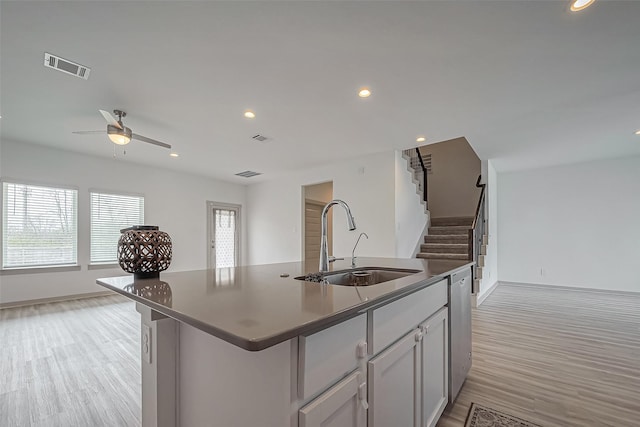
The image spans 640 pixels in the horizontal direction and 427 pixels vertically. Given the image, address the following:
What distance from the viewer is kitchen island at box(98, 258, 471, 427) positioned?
714 millimetres

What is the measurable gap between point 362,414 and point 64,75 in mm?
3578

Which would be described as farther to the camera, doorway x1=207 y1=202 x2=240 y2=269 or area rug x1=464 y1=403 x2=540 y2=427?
doorway x1=207 y1=202 x2=240 y2=269

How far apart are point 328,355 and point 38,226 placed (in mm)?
6114

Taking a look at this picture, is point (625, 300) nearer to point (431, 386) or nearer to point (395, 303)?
point (431, 386)

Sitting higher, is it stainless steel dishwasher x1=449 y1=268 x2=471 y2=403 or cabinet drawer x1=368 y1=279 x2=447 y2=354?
cabinet drawer x1=368 y1=279 x2=447 y2=354

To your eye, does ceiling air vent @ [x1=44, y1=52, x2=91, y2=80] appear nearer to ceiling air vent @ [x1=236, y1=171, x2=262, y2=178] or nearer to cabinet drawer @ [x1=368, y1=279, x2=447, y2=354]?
cabinet drawer @ [x1=368, y1=279, x2=447, y2=354]

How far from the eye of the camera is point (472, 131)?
392 cm

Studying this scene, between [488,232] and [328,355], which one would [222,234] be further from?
[328,355]

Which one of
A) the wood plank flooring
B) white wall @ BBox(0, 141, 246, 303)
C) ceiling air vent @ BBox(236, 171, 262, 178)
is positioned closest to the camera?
the wood plank flooring

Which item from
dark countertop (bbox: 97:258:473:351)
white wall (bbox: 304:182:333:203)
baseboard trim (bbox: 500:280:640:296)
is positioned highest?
white wall (bbox: 304:182:333:203)

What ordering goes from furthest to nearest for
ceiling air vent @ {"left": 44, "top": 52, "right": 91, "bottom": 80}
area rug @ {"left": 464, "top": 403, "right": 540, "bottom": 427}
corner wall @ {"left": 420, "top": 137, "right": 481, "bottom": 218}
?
corner wall @ {"left": 420, "top": 137, "right": 481, "bottom": 218}, ceiling air vent @ {"left": 44, "top": 52, "right": 91, "bottom": 80}, area rug @ {"left": 464, "top": 403, "right": 540, "bottom": 427}

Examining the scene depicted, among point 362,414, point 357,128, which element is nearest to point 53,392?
point 362,414

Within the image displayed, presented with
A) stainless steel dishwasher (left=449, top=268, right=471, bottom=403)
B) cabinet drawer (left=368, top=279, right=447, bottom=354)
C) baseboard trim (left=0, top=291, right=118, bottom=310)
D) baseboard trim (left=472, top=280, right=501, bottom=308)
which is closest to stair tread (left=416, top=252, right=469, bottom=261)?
baseboard trim (left=472, top=280, right=501, bottom=308)

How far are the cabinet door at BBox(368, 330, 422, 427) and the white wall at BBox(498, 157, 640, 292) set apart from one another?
644cm
